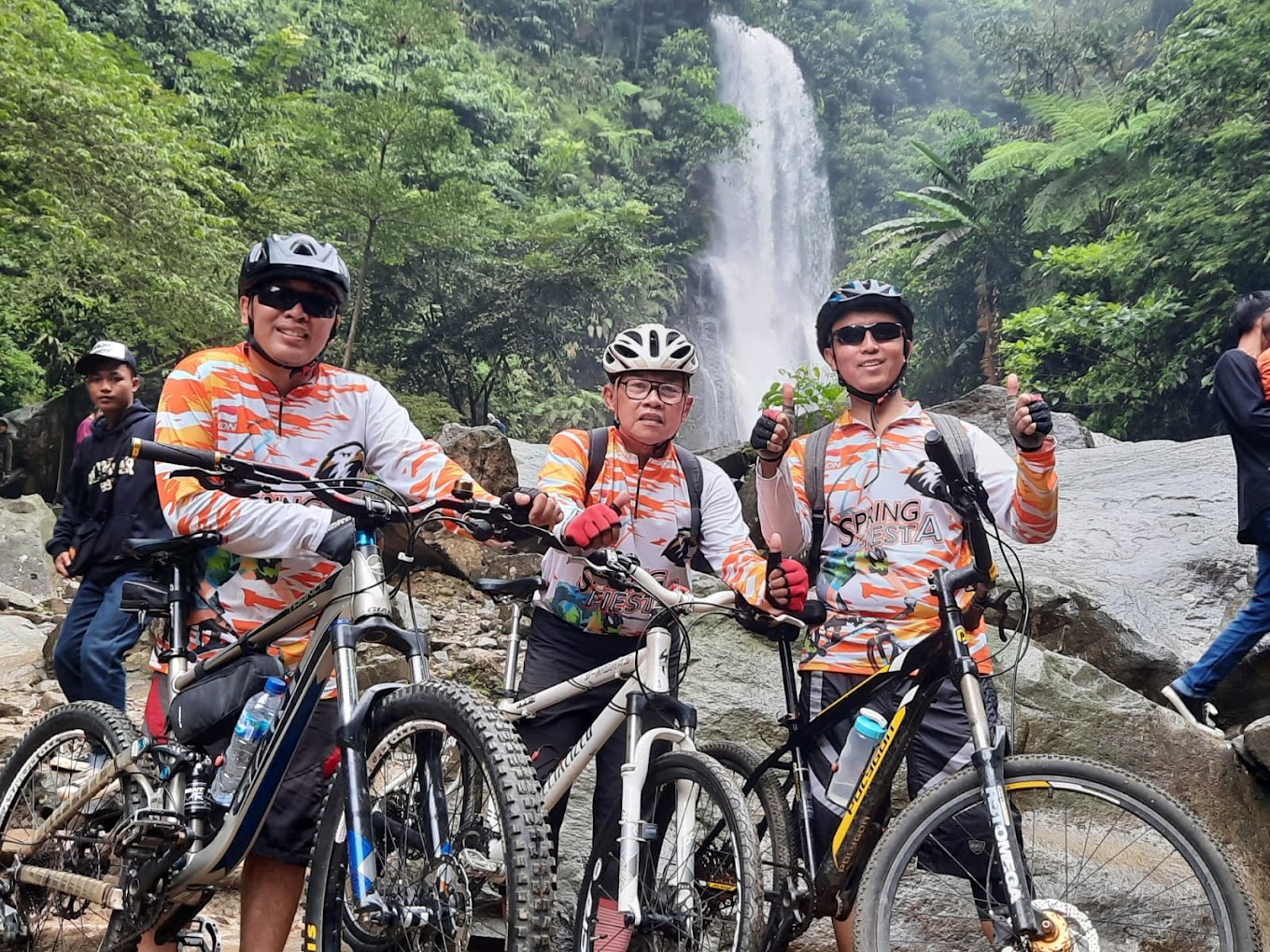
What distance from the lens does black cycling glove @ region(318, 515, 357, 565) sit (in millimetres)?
2674

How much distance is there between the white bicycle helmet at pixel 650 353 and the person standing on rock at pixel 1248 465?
3.01 m

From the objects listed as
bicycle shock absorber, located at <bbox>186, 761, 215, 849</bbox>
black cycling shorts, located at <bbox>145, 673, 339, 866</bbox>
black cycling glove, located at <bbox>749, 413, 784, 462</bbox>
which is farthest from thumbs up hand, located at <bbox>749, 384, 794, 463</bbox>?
bicycle shock absorber, located at <bbox>186, 761, 215, 849</bbox>

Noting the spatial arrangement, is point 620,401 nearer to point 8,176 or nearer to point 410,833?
point 410,833

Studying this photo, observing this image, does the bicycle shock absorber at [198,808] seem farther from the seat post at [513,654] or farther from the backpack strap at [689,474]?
the backpack strap at [689,474]

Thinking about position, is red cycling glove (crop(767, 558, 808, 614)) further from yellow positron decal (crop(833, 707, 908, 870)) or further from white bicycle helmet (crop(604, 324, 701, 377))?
white bicycle helmet (crop(604, 324, 701, 377))

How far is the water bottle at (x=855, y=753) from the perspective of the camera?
313 cm

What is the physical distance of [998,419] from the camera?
555 inches

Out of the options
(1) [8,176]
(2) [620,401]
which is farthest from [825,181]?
(2) [620,401]

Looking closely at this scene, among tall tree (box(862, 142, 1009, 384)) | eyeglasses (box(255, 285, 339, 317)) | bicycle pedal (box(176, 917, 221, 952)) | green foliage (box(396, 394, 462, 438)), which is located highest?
tall tree (box(862, 142, 1009, 384))

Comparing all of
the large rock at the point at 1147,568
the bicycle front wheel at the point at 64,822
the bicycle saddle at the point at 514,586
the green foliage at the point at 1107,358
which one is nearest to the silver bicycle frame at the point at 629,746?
the bicycle saddle at the point at 514,586

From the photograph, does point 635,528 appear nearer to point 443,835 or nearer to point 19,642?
point 443,835

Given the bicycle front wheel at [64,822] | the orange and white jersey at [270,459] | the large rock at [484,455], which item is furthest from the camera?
the large rock at [484,455]

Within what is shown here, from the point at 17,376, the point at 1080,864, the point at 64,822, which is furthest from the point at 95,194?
the point at 1080,864

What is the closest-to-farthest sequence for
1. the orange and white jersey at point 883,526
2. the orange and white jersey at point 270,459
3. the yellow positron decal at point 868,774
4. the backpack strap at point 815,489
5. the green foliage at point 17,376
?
the orange and white jersey at point 270,459, the yellow positron decal at point 868,774, the orange and white jersey at point 883,526, the backpack strap at point 815,489, the green foliage at point 17,376
